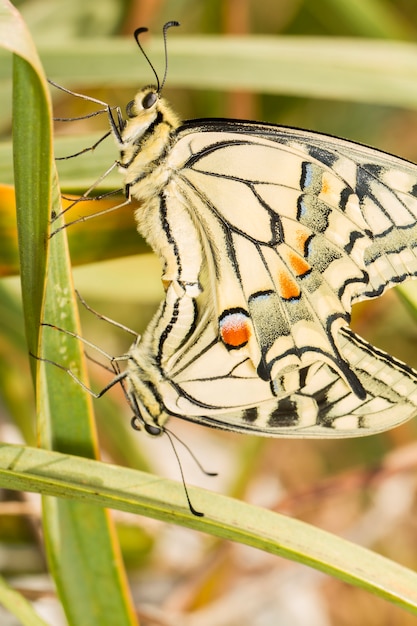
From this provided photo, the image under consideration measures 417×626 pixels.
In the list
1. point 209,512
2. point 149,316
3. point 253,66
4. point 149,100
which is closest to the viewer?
point 209,512

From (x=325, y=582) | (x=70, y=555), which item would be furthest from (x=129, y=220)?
(x=325, y=582)

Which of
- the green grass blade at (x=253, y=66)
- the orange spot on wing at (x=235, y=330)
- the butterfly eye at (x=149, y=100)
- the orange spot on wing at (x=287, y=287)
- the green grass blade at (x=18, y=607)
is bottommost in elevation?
the green grass blade at (x=18, y=607)

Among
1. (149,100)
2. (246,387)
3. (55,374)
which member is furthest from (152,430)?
(149,100)

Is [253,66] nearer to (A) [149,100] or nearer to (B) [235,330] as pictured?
(A) [149,100]

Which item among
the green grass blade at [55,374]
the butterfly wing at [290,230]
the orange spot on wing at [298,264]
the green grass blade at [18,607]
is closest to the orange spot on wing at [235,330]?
the butterfly wing at [290,230]

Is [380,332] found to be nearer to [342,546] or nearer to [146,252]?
[146,252]

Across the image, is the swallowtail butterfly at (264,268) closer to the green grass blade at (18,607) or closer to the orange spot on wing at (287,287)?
the orange spot on wing at (287,287)

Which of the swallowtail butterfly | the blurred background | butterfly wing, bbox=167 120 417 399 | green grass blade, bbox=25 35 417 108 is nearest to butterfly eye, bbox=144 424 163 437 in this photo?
the swallowtail butterfly
